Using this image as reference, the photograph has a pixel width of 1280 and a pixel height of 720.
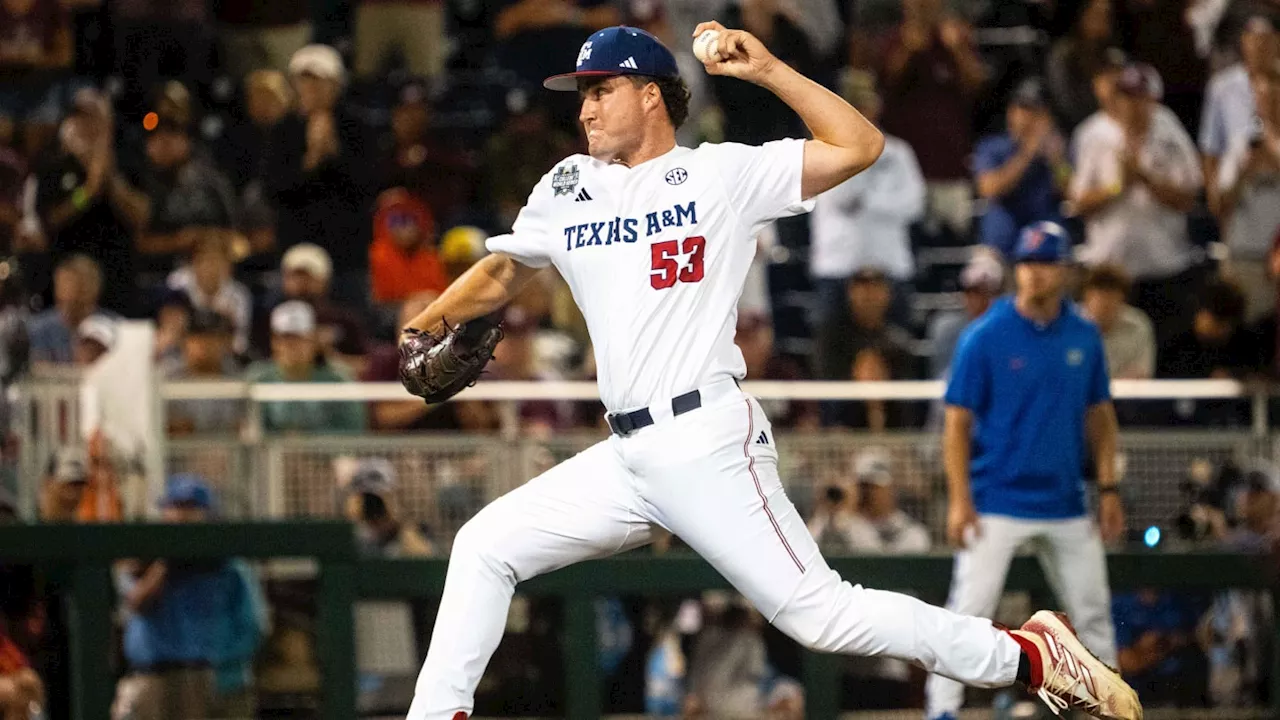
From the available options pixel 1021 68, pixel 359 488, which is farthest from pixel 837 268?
pixel 359 488

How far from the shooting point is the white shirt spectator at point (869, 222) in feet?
35.6

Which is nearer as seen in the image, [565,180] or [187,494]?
[565,180]

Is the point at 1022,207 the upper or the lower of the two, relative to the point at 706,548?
upper

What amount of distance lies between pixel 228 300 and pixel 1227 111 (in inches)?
240

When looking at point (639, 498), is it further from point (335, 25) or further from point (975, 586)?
point (335, 25)

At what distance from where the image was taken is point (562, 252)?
5.33 metres

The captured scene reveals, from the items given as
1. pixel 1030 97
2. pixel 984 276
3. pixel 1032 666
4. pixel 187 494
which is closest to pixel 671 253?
pixel 1032 666

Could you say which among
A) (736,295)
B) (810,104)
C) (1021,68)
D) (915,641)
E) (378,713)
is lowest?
(378,713)

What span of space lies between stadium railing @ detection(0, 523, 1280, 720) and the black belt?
232 centimetres

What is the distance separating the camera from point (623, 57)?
524 centimetres

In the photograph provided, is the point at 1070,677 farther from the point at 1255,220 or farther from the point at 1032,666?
the point at 1255,220

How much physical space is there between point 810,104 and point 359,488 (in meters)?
4.08

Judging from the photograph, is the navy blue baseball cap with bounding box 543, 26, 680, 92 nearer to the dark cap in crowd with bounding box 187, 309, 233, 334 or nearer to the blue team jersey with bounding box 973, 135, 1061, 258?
the dark cap in crowd with bounding box 187, 309, 233, 334

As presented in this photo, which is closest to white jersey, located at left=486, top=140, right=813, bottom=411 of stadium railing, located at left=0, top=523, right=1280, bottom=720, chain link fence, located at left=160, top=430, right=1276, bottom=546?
stadium railing, located at left=0, top=523, right=1280, bottom=720
